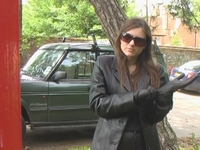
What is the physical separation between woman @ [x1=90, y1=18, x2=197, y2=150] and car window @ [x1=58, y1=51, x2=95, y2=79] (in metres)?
3.94

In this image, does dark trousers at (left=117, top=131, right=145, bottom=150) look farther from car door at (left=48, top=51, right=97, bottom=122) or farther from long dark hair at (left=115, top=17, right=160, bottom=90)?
car door at (left=48, top=51, right=97, bottom=122)

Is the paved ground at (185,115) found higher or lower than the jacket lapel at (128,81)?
lower

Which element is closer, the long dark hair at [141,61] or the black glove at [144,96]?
the black glove at [144,96]

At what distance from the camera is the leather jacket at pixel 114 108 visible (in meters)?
1.95

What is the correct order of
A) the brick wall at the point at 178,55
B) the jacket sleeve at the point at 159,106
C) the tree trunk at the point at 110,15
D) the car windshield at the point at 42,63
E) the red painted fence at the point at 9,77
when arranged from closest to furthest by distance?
1. the red painted fence at the point at 9,77
2. the jacket sleeve at the point at 159,106
3. the tree trunk at the point at 110,15
4. the car windshield at the point at 42,63
5. the brick wall at the point at 178,55

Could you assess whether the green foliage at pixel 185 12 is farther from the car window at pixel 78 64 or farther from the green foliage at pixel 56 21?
the green foliage at pixel 56 21

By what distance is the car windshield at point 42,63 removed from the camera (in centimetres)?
597

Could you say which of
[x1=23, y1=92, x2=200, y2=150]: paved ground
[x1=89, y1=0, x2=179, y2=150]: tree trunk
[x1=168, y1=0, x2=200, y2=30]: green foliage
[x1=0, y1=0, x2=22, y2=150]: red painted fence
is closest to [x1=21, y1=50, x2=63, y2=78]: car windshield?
[x1=23, y1=92, x2=200, y2=150]: paved ground

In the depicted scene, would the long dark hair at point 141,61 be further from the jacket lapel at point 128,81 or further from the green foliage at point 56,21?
the green foliage at point 56,21

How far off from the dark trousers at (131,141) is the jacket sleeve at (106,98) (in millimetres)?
144

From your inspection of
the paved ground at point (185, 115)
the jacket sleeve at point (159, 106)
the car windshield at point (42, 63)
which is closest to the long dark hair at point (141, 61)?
the jacket sleeve at point (159, 106)

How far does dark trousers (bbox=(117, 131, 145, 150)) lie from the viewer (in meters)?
2.01

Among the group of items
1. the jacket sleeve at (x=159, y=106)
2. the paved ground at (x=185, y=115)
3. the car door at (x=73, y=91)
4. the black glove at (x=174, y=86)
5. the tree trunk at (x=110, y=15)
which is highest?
the tree trunk at (x=110, y=15)

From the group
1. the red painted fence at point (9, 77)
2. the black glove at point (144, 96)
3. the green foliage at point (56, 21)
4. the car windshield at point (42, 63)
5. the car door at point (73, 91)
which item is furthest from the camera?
the green foliage at point (56, 21)
